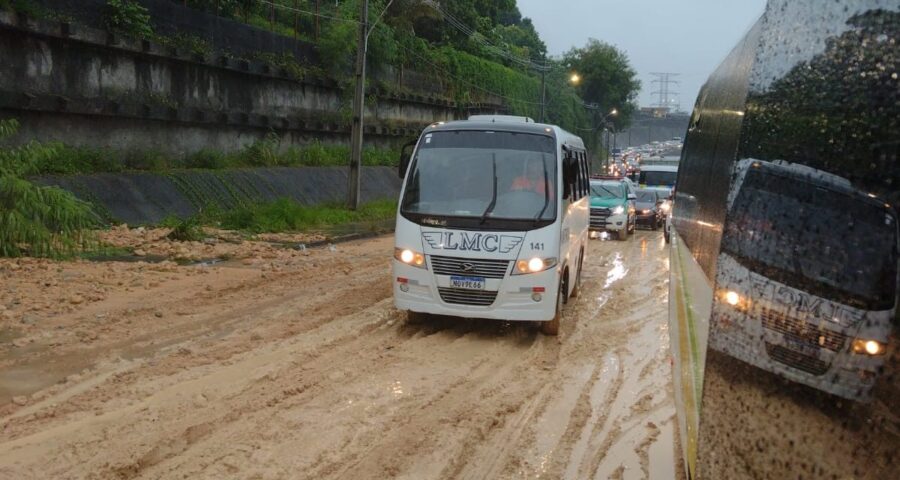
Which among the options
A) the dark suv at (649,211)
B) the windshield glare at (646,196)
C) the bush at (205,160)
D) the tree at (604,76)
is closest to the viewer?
the bush at (205,160)

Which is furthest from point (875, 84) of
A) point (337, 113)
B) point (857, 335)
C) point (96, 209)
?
point (337, 113)

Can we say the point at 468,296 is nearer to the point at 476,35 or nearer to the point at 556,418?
the point at 556,418

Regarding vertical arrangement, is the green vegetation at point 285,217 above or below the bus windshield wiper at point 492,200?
below

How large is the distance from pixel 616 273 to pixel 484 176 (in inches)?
277

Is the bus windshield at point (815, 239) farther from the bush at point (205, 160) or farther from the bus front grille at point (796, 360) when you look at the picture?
the bush at point (205, 160)

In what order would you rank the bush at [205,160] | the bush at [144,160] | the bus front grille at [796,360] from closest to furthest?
1. the bus front grille at [796,360]
2. the bush at [144,160]
3. the bush at [205,160]

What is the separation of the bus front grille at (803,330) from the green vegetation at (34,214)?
11967mm

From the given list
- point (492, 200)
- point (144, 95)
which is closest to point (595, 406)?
point (492, 200)

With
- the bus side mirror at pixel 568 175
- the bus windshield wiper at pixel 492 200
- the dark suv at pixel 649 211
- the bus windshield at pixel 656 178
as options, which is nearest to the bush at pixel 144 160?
the bus windshield wiper at pixel 492 200

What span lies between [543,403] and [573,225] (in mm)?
4511

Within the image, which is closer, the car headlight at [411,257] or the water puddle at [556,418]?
the water puddle at [556,418]

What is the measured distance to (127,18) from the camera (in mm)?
20500

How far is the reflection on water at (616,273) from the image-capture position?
1484cm

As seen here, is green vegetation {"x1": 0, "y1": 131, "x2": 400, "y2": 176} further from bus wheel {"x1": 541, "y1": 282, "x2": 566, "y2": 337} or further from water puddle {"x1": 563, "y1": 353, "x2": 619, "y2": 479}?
water puddle {"x1": 563, "y1": 353, "x2": 619, "y2": 479}
